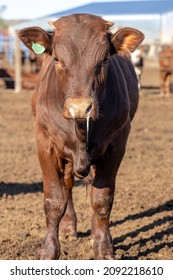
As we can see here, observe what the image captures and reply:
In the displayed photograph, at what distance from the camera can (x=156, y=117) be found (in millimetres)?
14820

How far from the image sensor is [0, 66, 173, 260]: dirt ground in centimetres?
545

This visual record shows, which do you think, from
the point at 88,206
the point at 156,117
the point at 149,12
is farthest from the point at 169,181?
the point at 149,12

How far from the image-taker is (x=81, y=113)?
3.92 m

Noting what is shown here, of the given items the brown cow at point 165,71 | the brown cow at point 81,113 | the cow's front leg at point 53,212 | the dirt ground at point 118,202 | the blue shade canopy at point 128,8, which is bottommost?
the blue shade canopy at point 128,8

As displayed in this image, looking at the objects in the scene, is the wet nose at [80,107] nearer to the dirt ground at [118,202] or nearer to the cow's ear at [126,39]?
the cow's ear at [126,39]

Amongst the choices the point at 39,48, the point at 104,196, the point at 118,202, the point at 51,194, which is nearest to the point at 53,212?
the point at 51,194

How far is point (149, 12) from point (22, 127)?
18079 mm

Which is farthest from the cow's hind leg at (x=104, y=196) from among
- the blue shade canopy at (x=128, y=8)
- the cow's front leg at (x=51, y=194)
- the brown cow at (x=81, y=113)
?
the blue shade canopy at (x=128, y=8)

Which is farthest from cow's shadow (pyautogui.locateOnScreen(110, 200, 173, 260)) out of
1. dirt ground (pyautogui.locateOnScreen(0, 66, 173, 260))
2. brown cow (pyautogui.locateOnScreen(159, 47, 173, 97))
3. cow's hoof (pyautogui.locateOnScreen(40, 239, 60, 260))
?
brown cow (pyautogui.locateOnScreen(159, 47, 173, 97))

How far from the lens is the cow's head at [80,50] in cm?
399

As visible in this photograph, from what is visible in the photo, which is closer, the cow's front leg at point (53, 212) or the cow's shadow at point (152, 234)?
the cow's front leg at point (53, 212)

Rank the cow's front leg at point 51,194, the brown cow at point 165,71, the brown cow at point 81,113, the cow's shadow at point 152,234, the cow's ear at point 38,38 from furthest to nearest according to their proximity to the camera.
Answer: the brown cow at point 165,71 → the cow's shadow at point 152,234 → the cow's front leg at point 51,194 → the cow's ear at point 38,38 → the brown cow at point 81,113
